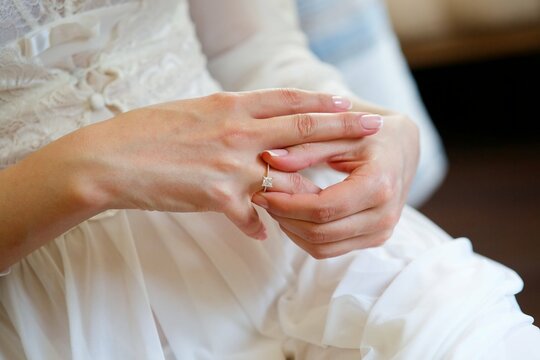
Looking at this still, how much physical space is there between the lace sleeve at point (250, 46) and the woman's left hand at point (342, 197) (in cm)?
→ 26

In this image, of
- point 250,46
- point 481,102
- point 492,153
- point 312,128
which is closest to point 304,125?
point 312,128

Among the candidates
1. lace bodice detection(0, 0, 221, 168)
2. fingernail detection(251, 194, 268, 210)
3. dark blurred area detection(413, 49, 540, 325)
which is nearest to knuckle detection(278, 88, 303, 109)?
fingernail detection(251, 194, 268, 210)

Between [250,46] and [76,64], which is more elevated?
[76,64]

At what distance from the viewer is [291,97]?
797mm

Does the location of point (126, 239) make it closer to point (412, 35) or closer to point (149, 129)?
point (149, 129)

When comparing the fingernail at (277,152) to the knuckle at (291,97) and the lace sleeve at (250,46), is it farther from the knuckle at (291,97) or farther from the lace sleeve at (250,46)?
the lace sleeve at (250,46)

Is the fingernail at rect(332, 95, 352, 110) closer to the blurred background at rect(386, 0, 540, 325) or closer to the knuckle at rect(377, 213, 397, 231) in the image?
the knuckle at rect(377, 213, 397, 231)

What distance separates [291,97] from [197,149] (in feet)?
0.40

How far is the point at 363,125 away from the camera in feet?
2.66

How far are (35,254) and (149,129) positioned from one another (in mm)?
221

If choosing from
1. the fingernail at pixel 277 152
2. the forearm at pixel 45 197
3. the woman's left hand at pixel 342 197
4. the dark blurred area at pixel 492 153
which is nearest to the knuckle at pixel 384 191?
the woman's left hand at pixel 342 197

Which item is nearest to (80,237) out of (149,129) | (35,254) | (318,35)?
(35,254)

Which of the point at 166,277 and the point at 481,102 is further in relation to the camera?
the point at 481,102

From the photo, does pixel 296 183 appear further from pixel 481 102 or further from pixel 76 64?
pixel 481 102
